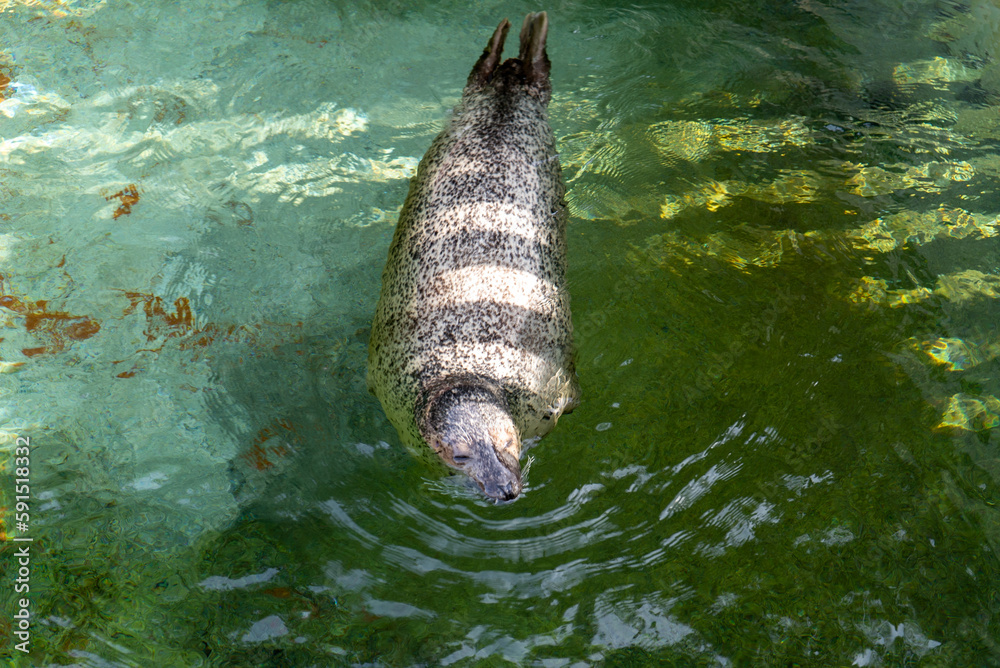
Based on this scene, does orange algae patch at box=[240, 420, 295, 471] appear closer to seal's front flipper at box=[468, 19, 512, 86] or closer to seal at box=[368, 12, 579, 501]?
seal at box=[368, 12, 579, 501]

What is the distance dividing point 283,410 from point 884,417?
366cm

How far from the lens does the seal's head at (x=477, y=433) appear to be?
3356 millimetres

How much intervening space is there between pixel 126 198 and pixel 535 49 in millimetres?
3350

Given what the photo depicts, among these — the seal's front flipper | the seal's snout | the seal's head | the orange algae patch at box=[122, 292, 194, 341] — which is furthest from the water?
the seal's front flipper

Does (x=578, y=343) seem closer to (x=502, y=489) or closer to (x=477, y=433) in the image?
(x=477, y=433)

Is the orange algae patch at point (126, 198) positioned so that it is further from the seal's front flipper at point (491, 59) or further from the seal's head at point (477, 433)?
the seal's head at point (477, 433)

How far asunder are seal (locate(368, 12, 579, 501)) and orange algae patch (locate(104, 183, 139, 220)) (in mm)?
2111

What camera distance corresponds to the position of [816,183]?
5762 millimetres

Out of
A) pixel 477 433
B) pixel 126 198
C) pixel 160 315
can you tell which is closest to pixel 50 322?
pixel 160 315

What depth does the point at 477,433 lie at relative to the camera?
3494mm

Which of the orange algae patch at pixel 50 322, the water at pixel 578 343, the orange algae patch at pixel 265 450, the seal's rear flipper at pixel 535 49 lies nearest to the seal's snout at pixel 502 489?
the water at pixel 578 343

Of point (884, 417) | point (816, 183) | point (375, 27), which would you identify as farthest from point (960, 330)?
point (375, 27)

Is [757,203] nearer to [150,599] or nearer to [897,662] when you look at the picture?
[897,662]

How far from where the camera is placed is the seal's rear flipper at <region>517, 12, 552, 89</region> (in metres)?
5.45
